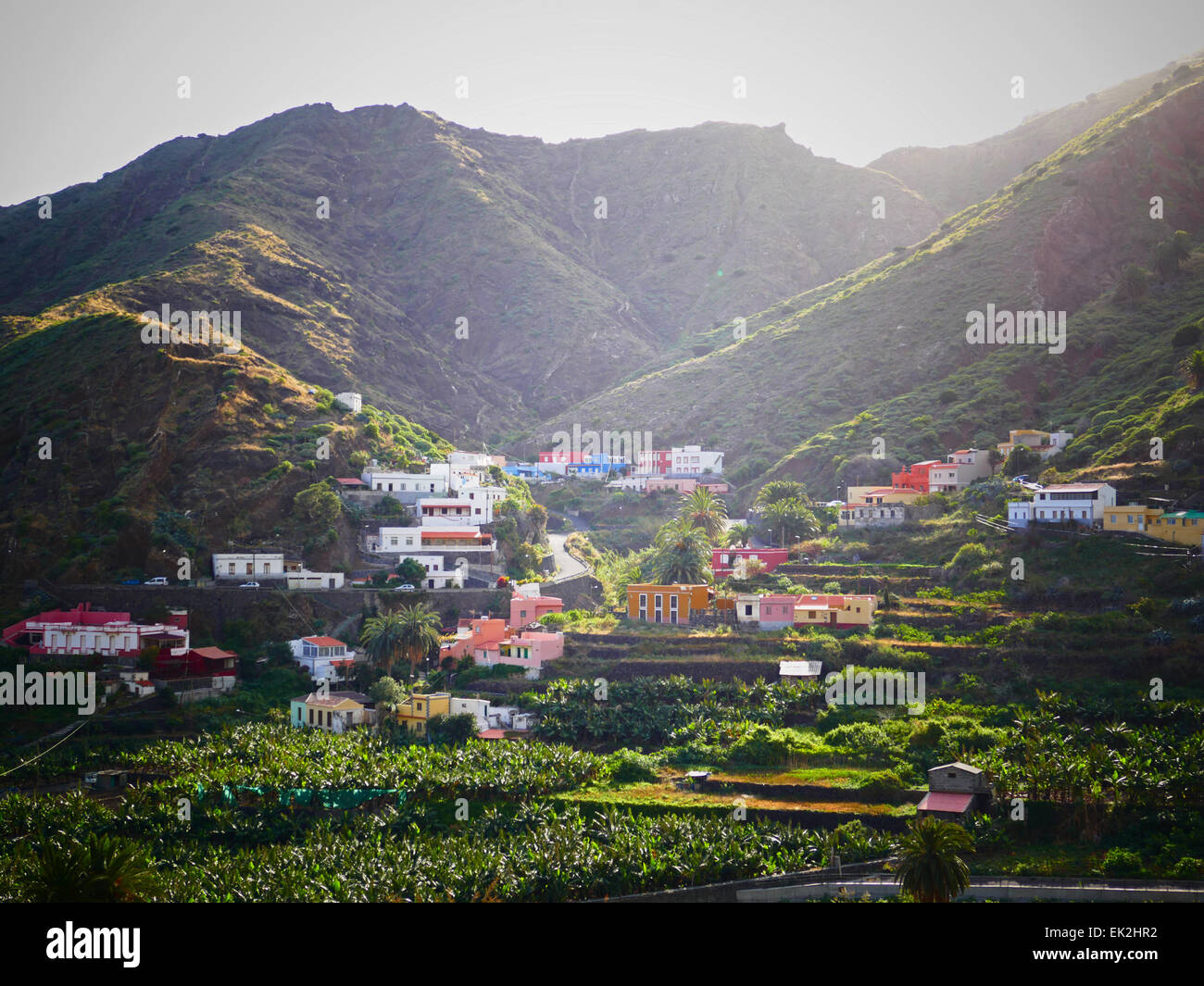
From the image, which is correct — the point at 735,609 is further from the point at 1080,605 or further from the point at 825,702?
the point at 1080,605

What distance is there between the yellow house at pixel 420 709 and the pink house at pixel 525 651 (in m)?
4.40

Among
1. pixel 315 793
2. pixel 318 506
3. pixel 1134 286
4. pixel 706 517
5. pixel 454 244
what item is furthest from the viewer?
pixel 454 244

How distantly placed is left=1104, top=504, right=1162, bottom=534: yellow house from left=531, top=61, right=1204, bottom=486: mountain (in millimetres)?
25319

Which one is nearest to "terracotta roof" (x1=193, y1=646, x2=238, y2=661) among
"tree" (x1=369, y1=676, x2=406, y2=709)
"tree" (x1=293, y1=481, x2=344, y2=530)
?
"tree" (x1=369, y1=676, x2=406, y2=709)

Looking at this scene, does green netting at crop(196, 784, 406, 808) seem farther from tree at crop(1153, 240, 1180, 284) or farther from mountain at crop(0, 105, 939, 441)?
tree at crop(1153, 240, 1180, 284)

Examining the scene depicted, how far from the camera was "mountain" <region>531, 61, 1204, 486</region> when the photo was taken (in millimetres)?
80812

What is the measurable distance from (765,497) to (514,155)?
118 metres

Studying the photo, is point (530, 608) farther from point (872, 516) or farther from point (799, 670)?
point (872, 516)

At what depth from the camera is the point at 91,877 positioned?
81.8ft

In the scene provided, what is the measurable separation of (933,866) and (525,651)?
2524 cm

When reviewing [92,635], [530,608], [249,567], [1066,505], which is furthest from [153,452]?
[1066,505]
